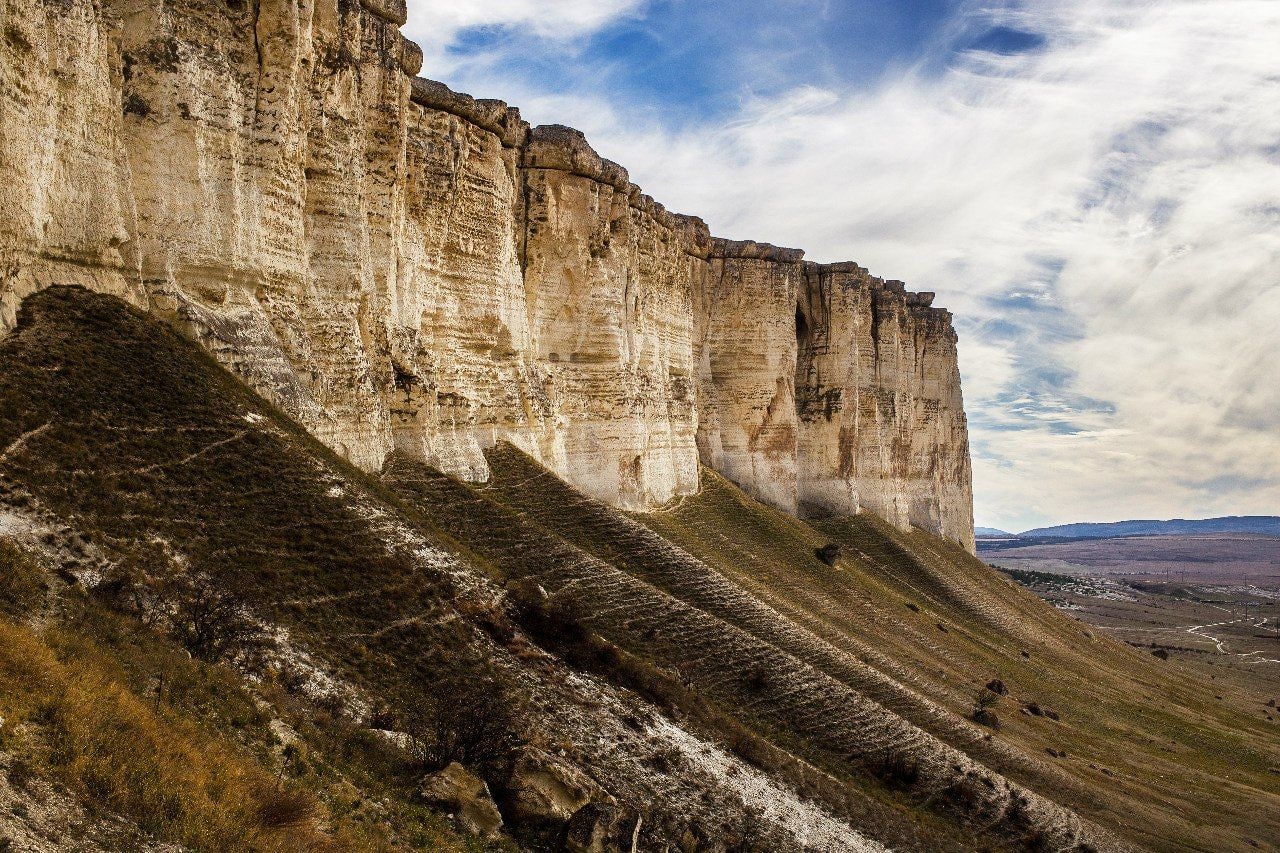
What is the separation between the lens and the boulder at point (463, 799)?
422 inches

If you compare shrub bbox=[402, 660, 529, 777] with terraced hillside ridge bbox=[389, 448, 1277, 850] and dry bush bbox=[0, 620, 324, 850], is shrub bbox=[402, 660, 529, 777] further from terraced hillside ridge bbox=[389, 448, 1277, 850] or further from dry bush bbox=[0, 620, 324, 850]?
terraced hillside ridge bbox=[389, 448, 1277, 850]

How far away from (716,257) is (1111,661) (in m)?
33.8

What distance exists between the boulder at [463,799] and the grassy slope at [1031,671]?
1641 centimetres

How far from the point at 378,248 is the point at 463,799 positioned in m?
16.4

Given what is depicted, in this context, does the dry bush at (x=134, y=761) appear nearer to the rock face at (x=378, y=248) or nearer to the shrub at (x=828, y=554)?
the rock face at (x=378, y=248)

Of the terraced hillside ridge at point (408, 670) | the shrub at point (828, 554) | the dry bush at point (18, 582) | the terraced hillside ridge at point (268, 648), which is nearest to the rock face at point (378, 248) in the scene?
the terraced hillside ridge at point (408, 670)

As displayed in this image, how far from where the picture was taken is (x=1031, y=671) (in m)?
40.0

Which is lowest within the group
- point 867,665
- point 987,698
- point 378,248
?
point 987,698

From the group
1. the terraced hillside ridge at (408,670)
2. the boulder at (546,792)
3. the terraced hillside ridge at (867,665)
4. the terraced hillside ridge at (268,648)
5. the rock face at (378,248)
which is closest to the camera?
the terraced hillside ridge at (268,648)

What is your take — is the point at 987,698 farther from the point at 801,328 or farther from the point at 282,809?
the point at 801,328

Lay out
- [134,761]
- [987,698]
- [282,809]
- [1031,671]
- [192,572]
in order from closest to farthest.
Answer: [134,761] → [282,809] → [192,572] → [987,698] → [1031,671]

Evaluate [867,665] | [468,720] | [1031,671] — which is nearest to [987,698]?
[867,665]

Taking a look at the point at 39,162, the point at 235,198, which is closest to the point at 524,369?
the point at 235,198

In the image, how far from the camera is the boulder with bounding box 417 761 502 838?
10727 millimetres
